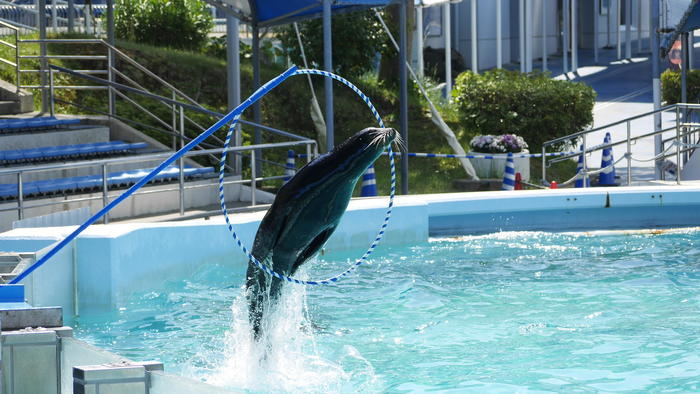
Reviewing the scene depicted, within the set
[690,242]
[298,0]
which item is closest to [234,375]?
[690,242]

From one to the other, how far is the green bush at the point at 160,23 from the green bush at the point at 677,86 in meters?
11.5

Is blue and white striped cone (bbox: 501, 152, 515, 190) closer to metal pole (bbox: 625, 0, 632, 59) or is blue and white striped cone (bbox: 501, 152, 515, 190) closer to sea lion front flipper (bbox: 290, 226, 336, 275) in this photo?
sea lion front flipper (bbox: 290, 226, 336, 275)

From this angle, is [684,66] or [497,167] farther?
[684,66]

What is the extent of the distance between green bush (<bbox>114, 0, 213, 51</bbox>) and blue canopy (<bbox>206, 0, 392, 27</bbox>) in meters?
10.00

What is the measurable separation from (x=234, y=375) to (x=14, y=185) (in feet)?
19.3

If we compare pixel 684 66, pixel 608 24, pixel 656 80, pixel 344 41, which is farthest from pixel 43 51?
pixel 608 24

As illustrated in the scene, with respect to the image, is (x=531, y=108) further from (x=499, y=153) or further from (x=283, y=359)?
(x=283, y=359)

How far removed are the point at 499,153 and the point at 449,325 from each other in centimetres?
1053

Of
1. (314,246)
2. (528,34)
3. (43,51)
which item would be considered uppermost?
(528,34)

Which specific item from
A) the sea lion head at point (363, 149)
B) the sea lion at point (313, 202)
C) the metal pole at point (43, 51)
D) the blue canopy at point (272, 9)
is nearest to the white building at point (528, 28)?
the blue canopy at point (272, 9)

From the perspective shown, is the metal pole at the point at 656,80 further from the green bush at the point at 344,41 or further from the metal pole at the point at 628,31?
the metal pole at the point at 628,31

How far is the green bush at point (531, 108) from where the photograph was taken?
69.3ft

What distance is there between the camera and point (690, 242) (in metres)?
12.5

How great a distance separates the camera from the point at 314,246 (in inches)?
257
